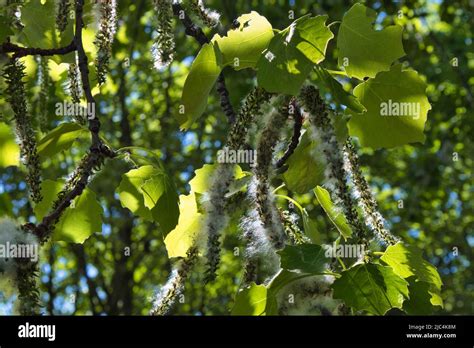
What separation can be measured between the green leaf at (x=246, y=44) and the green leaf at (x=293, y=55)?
159 mm

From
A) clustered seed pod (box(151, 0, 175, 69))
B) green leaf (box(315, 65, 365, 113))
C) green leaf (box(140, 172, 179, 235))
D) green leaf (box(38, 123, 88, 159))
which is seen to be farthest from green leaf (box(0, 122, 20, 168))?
green leaf (box(315, 65, 365, 113))

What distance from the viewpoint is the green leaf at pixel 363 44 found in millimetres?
2244

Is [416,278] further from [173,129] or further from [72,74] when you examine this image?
[173,129]

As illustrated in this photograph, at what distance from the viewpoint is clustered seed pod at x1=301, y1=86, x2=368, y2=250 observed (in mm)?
1821

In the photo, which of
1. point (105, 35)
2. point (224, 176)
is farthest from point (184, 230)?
point (105, 35)

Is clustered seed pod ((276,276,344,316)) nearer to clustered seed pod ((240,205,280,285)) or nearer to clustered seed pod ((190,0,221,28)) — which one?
clustered seed pod ((240,205,280,285))

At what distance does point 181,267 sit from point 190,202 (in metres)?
0.36

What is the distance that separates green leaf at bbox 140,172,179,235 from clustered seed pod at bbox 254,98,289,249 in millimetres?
345

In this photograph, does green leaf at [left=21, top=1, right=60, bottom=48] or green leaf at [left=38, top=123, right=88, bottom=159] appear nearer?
green leaf at [left=38, top=123, right=88, bottom=159]

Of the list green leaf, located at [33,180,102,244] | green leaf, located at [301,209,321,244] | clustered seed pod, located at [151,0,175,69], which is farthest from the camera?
green leaf, located at [33,180,102,244]

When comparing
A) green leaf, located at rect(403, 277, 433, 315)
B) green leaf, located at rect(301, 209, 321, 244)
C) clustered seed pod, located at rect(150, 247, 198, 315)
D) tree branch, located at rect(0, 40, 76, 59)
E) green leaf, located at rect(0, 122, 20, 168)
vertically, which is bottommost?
green leaf, located at rect(403, 277, 433, 315)

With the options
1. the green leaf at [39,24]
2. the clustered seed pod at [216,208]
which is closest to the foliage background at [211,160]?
the green leaf at [39,24]

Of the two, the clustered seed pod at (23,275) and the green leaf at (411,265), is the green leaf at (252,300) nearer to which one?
the green leaf at (411,265)

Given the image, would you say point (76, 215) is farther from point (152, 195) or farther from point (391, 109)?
point (391, 109)
